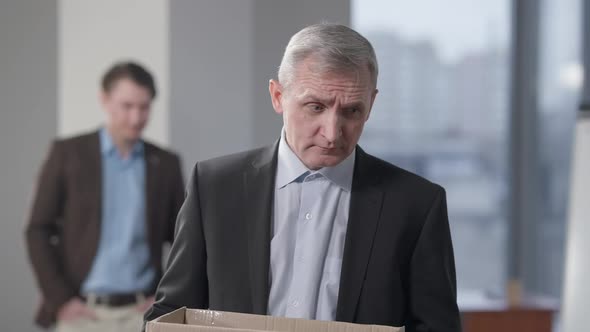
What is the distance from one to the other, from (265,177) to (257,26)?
313cm

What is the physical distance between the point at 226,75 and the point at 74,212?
3.38 feet

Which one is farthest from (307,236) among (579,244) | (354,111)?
(579,244)

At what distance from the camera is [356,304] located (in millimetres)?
1771

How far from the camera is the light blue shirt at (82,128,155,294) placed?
4.47 meters

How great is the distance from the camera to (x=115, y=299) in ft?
14.6

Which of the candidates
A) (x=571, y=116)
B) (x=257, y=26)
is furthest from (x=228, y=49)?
(x=571, y=116)

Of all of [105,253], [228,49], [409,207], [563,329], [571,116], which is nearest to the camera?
[409,207]

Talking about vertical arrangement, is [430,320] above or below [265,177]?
below

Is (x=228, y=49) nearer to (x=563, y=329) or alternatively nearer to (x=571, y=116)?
(x=563, y=329)

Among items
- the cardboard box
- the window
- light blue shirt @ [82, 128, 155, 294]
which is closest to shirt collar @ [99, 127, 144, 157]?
light blue shirt @ [82, 128, 155, 294]

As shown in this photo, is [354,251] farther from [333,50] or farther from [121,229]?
[121,229]

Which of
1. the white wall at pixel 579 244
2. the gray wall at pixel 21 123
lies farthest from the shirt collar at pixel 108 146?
the white wall at pixel 579 244

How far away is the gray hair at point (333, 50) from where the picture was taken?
1717mm

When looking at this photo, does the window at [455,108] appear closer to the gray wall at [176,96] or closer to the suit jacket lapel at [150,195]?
the gray wall at [176,96]
